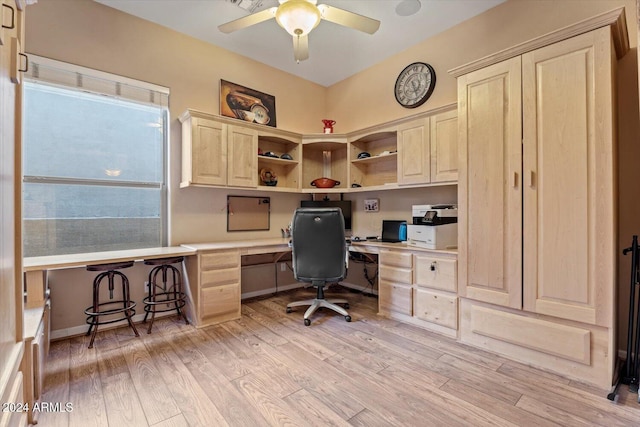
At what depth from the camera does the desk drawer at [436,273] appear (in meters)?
2.63

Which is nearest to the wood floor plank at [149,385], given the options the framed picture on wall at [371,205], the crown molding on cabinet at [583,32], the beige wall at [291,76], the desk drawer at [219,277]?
the desk drawer at [219,277]

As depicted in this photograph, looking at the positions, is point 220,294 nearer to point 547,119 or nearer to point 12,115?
point 12,115

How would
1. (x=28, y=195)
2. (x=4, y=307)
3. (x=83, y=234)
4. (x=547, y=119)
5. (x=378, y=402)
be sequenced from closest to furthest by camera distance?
(x=4, y=307), (x=378, y=402), (x=547, y=119), (x=28, y=195), (x=83, y=234)

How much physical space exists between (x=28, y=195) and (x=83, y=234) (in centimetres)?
52

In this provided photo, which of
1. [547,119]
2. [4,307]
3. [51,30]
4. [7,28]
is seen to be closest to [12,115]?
[7,28]

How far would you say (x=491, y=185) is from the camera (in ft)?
7.83

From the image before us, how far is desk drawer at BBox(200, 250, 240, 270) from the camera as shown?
9.52 feet

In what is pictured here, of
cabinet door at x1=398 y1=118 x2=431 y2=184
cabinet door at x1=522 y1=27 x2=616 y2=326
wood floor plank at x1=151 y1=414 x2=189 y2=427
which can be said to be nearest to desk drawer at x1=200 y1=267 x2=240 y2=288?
wood floor plank at x1=151 y1=414 x2=189 y2=427

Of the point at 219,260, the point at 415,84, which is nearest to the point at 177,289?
the point at 219,260

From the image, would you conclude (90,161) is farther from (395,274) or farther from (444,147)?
(444,147)

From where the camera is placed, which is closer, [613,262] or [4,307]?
[4,307]

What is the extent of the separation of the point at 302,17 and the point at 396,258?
232 cm

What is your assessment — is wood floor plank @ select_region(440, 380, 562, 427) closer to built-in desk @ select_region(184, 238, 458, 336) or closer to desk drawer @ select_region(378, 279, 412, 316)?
built-in desk @ select_region(184, 238, 458, 336)

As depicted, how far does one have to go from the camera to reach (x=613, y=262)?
1871 millimetres
